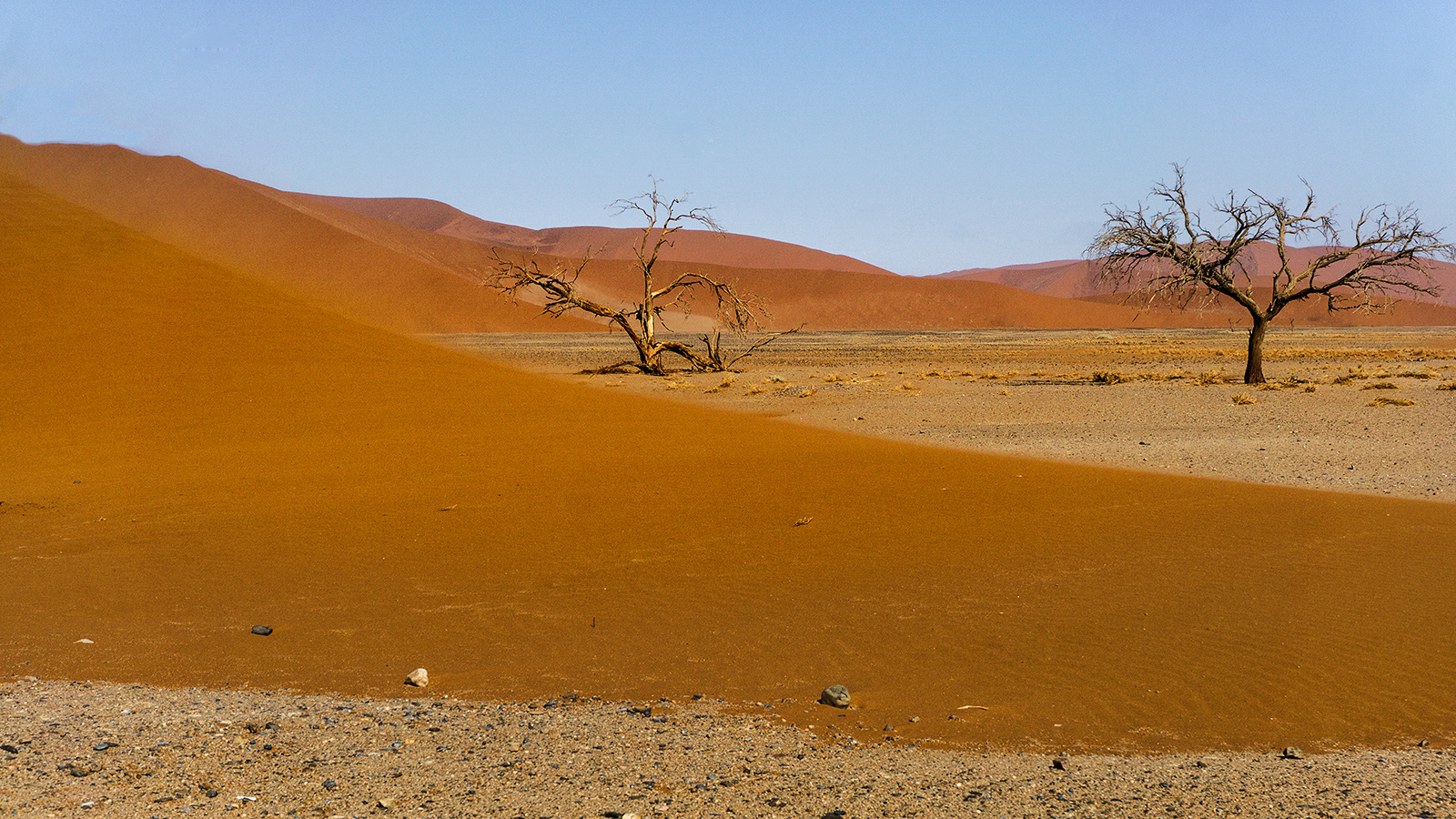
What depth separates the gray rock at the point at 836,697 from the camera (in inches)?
185

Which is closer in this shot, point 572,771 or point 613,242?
point 572,771

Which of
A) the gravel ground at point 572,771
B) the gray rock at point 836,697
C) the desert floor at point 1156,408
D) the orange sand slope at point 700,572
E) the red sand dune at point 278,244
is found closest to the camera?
the gravel ground at point 572,771

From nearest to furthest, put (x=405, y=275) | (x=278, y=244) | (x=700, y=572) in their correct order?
(x=700, y=572) → (x=278, y=244) → (x=405, y=275)

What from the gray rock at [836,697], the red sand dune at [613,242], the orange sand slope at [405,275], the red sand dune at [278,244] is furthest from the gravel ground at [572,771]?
the red sand dune at [613,242]

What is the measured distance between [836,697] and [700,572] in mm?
2769

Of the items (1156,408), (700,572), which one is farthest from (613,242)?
(700,572)

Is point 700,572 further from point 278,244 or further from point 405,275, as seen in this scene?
point 278,244

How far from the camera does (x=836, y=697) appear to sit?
4715 millimetres

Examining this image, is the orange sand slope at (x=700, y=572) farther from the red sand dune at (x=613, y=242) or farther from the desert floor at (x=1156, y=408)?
the red sand dune at (x=613, y=242)

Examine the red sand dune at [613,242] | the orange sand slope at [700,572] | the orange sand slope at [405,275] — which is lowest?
the orange sand slope at [700,572]

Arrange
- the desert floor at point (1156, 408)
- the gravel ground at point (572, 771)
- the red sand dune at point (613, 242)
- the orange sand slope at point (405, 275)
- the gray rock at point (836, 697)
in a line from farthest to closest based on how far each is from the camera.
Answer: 1. the red sand dune at point (613, 242)
2. the orange sand slope at point (405, 275)
3. the desert floor at point (1156, 408)
4. the gray rock at point (836, 697)
5. the gravel ground at point (572, 771)

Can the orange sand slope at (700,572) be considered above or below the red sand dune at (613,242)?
below

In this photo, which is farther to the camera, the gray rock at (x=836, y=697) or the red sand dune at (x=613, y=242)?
the red sand dune at (x=613, y=242)

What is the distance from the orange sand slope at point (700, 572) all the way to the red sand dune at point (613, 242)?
156 meters
